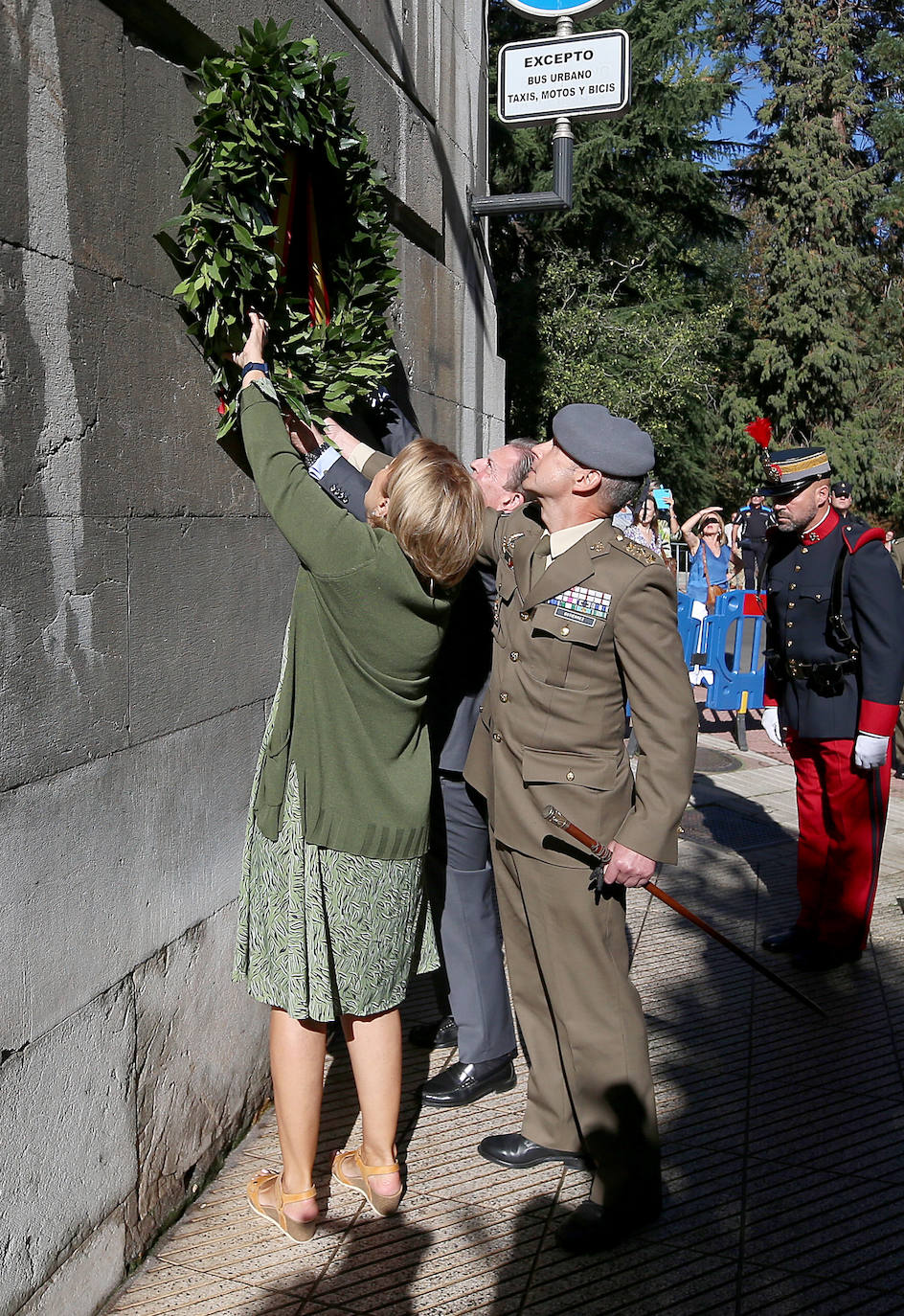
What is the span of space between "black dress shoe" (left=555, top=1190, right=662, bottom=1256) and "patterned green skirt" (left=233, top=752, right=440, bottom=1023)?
2.24ft

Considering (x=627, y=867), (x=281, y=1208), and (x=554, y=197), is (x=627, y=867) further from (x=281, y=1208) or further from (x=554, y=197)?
(x=554, y=197)

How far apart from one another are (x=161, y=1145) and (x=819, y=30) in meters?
29.7

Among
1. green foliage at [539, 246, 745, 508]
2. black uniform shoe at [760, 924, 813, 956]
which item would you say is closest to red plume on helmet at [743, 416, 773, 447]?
black uniform shoe at [760, 924, 813, 956]

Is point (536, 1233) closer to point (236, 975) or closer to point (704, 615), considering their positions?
point (236, 975)

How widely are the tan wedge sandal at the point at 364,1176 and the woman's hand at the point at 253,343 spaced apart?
6.65ft

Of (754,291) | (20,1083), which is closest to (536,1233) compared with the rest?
(20,1083)

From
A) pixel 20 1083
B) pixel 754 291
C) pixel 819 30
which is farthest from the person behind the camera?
pixel 754 291

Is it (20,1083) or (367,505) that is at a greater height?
(367,505)

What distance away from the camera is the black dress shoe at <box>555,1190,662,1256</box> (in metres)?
2.93

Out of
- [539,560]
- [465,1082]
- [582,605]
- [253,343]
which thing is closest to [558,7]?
[253,343]

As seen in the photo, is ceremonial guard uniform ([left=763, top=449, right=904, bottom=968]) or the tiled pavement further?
ceremonial guard uniform ([left=763, top=449, right=904, bottom=968])

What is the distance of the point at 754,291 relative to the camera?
114 feet

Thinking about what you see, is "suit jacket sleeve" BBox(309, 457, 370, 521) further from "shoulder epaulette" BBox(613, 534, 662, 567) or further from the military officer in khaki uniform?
"shoulder epaulette" BBox(613, 534, 662, 567)

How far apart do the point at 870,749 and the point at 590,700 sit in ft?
6.87
